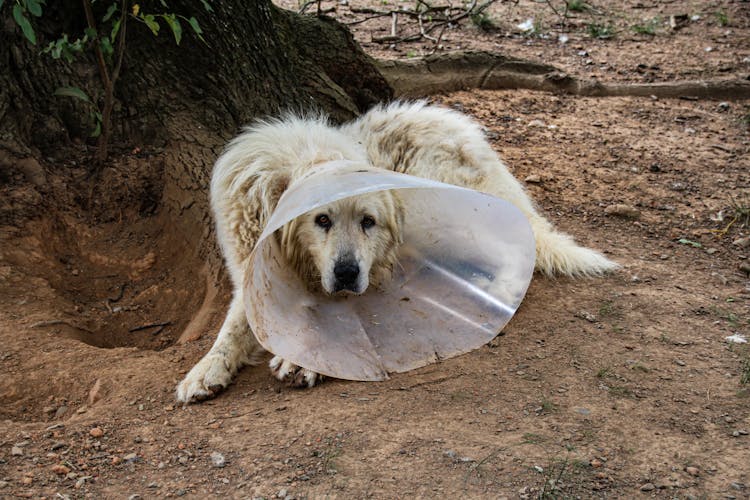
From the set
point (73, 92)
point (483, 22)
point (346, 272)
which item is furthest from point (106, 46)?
point (483, 22)

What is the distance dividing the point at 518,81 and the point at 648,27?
3129mm

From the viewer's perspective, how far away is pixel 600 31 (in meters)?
9.73

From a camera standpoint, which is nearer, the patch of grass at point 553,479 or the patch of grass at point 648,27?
the patch of grass at point 553,479

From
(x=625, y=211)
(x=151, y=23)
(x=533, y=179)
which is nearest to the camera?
(x=151, y=23)

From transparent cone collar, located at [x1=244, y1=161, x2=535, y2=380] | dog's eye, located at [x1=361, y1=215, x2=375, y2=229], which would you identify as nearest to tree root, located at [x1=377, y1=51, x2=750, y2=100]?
transparent cone collar, located at [x1=244, y1=161, x2=535, y2=380]

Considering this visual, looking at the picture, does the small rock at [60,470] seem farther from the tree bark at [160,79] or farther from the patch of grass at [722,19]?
the patch of grass at [722,19]

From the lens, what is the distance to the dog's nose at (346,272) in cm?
337

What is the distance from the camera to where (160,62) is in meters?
4.66

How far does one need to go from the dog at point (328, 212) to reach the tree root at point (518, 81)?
2.59 metres

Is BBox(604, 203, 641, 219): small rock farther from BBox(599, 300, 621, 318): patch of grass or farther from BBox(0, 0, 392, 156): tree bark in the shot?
BBox(0, 0, 392, 156): tree bark

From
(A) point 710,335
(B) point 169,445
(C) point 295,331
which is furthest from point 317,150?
(A) point 710,335

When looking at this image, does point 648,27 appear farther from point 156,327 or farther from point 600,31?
point 156,327

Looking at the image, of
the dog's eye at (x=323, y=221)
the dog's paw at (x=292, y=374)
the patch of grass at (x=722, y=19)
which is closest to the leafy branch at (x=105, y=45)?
the dog's eye at (x=323, y=221)

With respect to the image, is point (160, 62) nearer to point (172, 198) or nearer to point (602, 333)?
point (172, 198)
